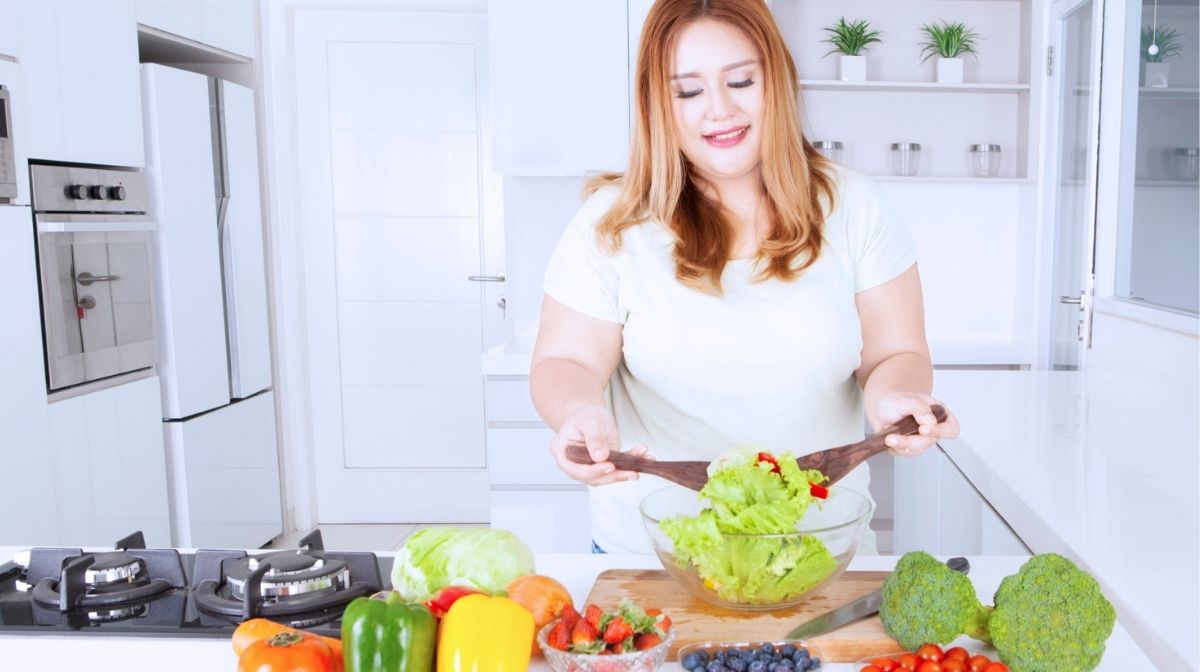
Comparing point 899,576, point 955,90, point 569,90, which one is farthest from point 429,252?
point 899,576

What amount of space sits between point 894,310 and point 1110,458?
0.70m

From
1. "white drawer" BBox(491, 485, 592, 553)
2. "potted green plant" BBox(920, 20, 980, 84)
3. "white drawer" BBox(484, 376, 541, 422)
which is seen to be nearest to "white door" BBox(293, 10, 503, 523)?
"white drawer" BBox(484, 376, 541, 422)

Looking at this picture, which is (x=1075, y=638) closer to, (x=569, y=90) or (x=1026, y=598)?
(x=1026, y=598)

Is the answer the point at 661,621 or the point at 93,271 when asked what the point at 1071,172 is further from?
the point at 93,271

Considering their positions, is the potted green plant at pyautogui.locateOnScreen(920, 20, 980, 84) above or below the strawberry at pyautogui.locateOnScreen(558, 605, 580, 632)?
above

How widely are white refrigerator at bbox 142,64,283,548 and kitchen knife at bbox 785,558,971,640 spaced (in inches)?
114

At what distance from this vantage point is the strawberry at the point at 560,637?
0.96m

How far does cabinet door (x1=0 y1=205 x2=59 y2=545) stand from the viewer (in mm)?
2576

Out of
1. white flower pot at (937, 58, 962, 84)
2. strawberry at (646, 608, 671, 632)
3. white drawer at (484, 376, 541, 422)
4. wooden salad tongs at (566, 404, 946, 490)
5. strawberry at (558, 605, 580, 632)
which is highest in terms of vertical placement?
white flower pot at (937, 58, 962, 84)

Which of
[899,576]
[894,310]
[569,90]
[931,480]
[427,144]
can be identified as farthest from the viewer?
[427,144]

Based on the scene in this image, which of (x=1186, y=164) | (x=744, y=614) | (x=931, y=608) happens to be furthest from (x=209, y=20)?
(x=931, y=608)

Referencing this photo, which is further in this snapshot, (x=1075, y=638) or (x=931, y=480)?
(x=931, y=480)

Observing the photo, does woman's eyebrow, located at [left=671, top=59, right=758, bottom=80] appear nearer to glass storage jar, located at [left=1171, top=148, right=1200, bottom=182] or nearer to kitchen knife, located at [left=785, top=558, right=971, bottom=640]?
kitchen knife, located at [left=785, top=558, right=971, bottom=640]

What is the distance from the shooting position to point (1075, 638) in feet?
3.12
